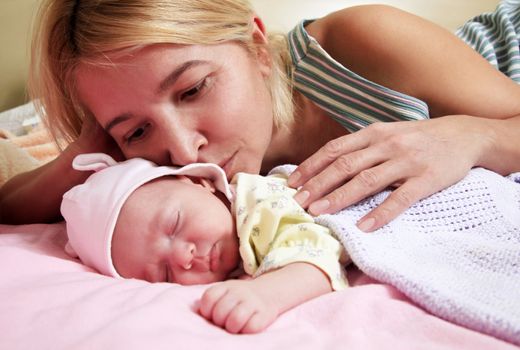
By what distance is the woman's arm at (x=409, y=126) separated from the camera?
764mm

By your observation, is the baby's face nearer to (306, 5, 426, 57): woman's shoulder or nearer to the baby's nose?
the baby's nose

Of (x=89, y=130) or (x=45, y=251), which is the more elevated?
(x=89, y=130)

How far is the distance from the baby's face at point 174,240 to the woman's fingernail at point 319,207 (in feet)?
0.44

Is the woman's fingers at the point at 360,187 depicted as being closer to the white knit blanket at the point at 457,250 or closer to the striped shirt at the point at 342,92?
the white knit blanket at the point at 457,250

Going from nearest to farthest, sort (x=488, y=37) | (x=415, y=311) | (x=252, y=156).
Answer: (x=415, y=311), (x=252, y=156), (x=488, y=37)

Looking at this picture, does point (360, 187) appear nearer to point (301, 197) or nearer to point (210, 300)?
point (301, 197)

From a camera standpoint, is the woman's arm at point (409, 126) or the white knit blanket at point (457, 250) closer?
the white knit blanket at point (457, 250)

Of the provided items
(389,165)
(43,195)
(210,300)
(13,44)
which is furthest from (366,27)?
(13,44)

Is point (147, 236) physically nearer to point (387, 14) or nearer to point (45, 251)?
point (45, 251)

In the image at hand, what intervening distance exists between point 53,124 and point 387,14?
837mm

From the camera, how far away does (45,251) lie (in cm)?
81

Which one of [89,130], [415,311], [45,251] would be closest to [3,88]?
[89,130]

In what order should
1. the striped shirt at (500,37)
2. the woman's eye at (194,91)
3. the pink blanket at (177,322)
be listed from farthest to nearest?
the striped shirt at (500,37) → the woman's eye at (194,91) → the pink blanket at (177,322)

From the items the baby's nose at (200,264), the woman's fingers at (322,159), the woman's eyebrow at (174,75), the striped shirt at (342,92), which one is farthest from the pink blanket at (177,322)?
the striped shirt at (342,92)
